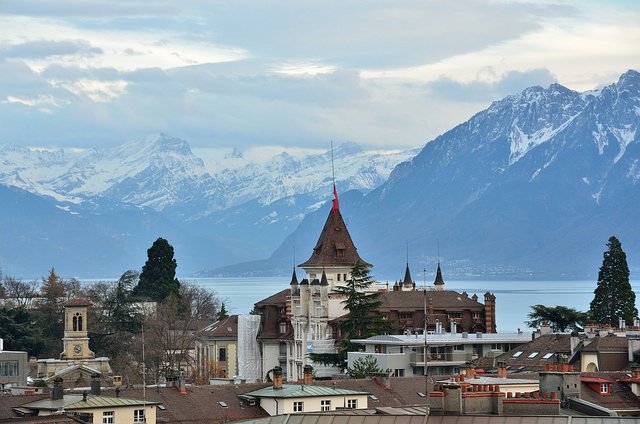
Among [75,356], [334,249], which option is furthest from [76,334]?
[334,249]

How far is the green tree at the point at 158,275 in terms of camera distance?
138 m

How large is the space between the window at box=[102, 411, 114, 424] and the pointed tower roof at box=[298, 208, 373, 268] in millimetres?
58118

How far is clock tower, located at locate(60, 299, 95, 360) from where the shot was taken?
3686 inches

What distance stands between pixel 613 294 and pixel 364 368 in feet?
85.2

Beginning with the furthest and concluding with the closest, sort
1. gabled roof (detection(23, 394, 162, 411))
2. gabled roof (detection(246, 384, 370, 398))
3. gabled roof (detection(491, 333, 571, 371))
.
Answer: gabled roof (detection(491, 333, 571, 371)) → gabled roof (detection(246, 384, 370, 398)) → gabled roof (detection(23, 394, 162, 411))

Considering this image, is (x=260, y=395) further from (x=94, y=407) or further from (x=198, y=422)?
(x=94, y=407)

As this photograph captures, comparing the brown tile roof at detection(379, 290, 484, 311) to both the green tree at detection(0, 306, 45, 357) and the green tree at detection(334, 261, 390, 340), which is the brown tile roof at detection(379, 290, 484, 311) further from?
the green tree at detection(0, 306, 45, 357)

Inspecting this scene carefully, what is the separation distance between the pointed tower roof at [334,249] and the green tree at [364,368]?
2499 cm

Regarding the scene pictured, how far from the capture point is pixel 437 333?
8588 centimetres

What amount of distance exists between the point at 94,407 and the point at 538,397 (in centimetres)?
1821

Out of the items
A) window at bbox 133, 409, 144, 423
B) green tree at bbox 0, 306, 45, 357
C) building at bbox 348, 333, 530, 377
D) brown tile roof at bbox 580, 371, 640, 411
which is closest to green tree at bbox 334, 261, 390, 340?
A: building at bbox 348, 333, 530, 377

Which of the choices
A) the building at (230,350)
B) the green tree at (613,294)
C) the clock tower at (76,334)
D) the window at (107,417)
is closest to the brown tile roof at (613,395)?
the window at (107,417)

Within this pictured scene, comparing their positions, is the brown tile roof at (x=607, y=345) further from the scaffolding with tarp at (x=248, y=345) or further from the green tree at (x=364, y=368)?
the scaffolding with tarp at (x=248, y=345)

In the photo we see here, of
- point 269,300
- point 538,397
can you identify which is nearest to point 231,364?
point 269,300
